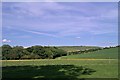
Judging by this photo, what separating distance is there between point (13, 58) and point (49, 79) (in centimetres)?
3927

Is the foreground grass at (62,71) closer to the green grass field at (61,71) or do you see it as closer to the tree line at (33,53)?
the green grass field at (61,71)

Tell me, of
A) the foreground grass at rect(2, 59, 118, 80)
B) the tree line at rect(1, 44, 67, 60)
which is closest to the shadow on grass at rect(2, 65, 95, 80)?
the foreground grass at rect(2, 59, 118, 80)

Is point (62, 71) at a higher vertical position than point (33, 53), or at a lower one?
lower

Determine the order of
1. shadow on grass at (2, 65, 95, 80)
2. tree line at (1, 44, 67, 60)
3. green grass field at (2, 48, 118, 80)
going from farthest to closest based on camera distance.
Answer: tree line at (1, 44, 67, 60)
green grass field at (2, 48, 118, 80)
shadow on grass at (2, 65, 95, 80)

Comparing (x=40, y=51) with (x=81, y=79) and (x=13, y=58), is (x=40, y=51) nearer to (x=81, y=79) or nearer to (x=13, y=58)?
(x=13, y=58)

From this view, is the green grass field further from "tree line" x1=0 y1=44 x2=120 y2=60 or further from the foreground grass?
"tree line" x1=0 y1=44 x2=120 y2=60

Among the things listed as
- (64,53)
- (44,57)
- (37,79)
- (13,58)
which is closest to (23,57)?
(13,58)

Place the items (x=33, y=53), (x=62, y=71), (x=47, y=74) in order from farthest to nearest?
1. (x=33, y=53)
2. (x=62, y=71)
3. (x=47, y=74)

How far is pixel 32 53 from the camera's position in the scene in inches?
2330

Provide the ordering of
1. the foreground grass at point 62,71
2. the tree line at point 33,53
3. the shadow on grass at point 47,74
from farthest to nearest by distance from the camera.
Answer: the tree line at point 33,53
the foreground grass at point 62,71
the shadow on grass at point 47,74

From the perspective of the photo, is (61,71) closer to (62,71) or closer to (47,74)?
(62,71)

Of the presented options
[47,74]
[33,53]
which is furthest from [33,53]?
[47,74]

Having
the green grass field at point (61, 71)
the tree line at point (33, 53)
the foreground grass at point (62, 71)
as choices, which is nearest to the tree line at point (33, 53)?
the tree line at point (33, 53)

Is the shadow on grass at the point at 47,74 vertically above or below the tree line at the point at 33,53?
below
